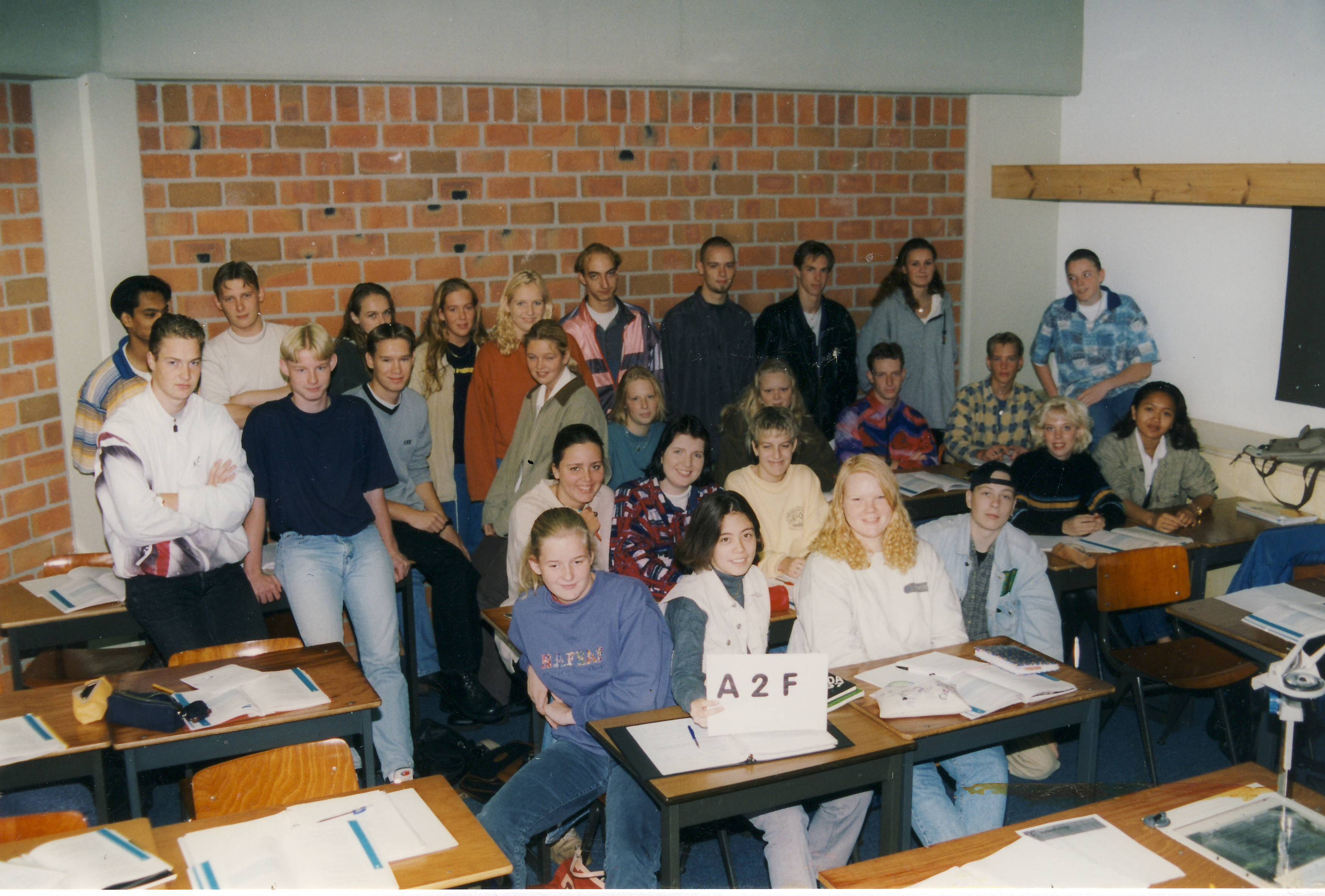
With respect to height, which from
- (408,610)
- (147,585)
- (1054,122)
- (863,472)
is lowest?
(408,610)

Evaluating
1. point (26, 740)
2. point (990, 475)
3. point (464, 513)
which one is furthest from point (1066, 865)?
point (464, 513)

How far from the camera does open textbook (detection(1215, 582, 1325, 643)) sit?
3.61m

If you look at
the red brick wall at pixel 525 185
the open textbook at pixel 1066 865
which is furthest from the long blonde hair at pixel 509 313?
the open textbook at pixel 1066 865

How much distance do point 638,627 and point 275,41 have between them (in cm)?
323

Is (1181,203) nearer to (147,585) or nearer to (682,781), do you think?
(682,781)

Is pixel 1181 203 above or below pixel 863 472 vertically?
above

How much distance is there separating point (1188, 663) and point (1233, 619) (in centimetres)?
51

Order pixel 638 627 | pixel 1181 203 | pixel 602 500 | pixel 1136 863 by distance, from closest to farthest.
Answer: pixel 1136 863
pixel 638 627
pixel 602 500
pixel 1181 203

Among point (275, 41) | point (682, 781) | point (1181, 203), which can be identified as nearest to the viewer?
point (682, 781)

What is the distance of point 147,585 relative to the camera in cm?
362

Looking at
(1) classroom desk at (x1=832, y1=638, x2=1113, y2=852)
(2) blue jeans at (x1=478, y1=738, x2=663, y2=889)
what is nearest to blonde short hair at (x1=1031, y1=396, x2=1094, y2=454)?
(1) classroom desk at (x1=832, y1=638, x2=1113, y2=852)

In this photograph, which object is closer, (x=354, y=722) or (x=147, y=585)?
(x=354, y=722)

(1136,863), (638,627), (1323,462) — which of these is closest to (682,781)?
(638,627)

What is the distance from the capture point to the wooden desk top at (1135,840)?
2.27 m
